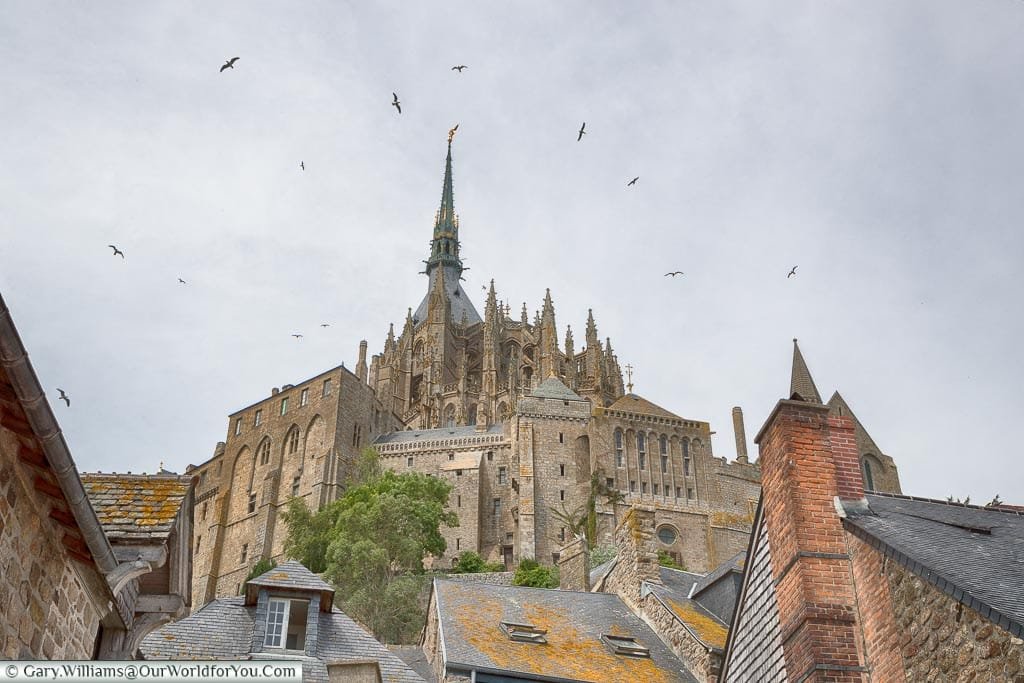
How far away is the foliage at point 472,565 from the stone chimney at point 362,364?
35867mm

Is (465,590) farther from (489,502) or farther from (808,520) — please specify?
(489,502)

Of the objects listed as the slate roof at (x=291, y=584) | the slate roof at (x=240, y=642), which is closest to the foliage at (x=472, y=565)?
the slate roof at (x=291, y=584)

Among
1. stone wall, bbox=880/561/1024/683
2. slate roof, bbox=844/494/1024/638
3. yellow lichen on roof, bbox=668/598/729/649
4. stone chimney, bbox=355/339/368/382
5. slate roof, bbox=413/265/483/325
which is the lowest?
stone wall, bbox=880/561/1024/683

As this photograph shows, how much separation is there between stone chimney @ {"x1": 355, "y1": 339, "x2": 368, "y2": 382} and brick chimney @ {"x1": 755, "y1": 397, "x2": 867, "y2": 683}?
88748 mm

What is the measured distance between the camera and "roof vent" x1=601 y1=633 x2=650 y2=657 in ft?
67.1

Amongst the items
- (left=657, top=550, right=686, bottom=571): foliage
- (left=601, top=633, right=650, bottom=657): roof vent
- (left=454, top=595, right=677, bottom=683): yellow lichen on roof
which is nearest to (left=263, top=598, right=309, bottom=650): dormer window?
(left=454, top=595, right=677, bottom=683): yellow lichen on roof

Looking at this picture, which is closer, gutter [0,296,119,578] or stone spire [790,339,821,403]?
gutter [0,296,119,578]

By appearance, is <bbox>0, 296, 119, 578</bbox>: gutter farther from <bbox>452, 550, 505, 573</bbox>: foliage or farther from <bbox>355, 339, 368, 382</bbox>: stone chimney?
<bbox>355, 339, 368, 382</bbox>: stone chimney

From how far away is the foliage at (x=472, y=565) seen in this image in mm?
62031

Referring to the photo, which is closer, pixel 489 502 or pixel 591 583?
pixel 591 583

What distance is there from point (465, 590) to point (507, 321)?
8409cm

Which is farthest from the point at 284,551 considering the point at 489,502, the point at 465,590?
the point at 465,590

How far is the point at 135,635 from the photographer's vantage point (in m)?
10.3

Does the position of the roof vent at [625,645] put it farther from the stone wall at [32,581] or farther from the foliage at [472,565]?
the foliage at [472,565]
